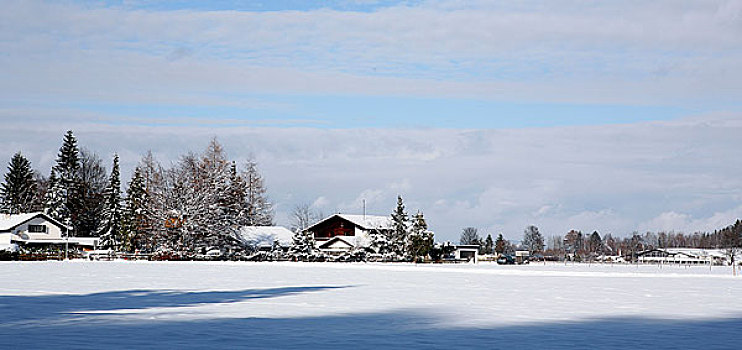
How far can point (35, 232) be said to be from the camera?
325 ft

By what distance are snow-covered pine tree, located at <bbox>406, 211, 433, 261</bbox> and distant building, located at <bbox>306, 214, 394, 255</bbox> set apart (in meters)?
15.9

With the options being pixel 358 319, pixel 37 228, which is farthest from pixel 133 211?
pixel 358 319

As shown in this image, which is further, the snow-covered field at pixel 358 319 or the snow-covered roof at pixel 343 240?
the snow-covered roof at pixel 343 240

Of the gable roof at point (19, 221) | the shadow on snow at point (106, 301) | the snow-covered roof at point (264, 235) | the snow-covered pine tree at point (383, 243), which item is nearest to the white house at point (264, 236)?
the snow-covered roof at point (264, 235)

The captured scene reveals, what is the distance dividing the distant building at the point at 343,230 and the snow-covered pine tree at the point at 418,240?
15856 mm

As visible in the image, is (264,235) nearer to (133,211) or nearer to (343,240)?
(343,240)

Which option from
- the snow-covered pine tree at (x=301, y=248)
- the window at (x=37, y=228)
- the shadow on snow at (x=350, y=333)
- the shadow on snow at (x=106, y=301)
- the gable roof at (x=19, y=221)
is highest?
the gable roof at (x=19, y=221)

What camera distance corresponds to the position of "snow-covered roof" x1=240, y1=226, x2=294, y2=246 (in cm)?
9475

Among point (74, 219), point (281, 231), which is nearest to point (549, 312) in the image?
point (281, 231)

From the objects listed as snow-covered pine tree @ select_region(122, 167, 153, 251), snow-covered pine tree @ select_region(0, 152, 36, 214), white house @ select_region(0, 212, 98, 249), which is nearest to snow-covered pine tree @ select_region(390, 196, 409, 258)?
snow-covered pine tree @ select_region(122, 167, 153, 251)

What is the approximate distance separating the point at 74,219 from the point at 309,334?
98591mm

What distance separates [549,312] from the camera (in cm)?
1847

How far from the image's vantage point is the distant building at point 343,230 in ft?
344

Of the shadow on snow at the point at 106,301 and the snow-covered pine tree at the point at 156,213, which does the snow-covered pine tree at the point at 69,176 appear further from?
the shadow on snow at the point at 106,301
